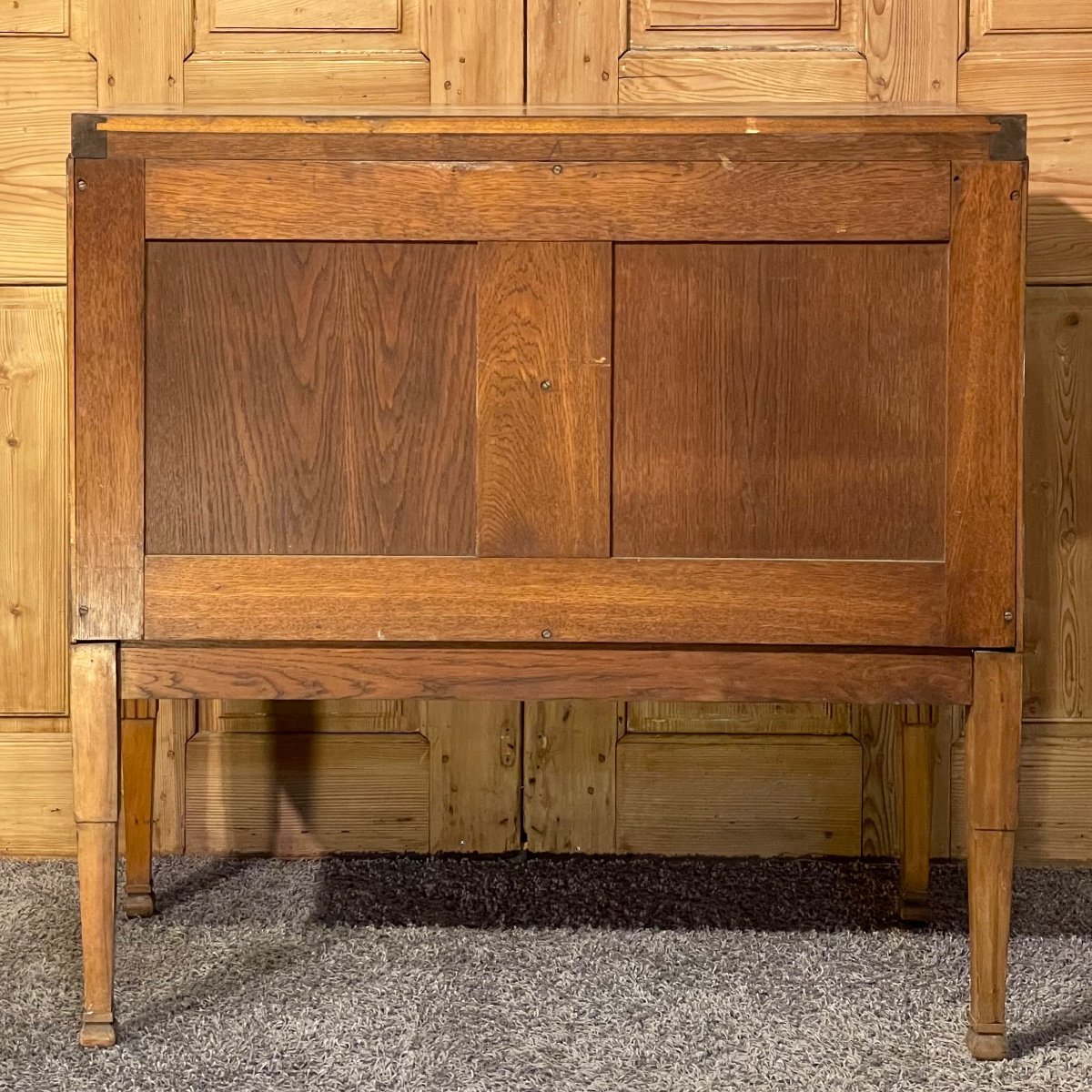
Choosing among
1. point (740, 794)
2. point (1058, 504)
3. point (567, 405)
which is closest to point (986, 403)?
point (567, 405)

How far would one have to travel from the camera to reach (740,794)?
1.72 metres

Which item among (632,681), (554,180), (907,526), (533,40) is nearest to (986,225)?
(907,526)

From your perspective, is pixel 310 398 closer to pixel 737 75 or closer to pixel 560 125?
pixel 560 125

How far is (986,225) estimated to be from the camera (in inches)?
43.1

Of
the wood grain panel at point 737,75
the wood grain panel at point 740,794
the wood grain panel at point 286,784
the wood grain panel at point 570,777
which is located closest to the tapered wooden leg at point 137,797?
the wood grain panel at point 286,784

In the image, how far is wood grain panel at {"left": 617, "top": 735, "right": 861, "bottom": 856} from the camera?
1.71 metres

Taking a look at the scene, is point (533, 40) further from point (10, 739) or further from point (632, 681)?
point (10, 739)

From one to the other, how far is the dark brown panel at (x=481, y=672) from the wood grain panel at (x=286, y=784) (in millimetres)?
590

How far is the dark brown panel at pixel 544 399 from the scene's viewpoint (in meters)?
1.11

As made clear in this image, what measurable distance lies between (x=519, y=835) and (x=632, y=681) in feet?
2.14

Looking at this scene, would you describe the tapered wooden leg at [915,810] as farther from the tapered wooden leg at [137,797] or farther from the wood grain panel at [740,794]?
the tapered wooden leg at [137,797]

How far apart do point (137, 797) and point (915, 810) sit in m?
0.89

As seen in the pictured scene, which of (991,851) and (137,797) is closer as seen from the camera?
(991,851)

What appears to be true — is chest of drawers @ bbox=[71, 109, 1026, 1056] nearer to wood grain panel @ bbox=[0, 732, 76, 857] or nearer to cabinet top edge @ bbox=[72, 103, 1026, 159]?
cabinet top edge @ bbox=[72, 103, 1026, 159]
